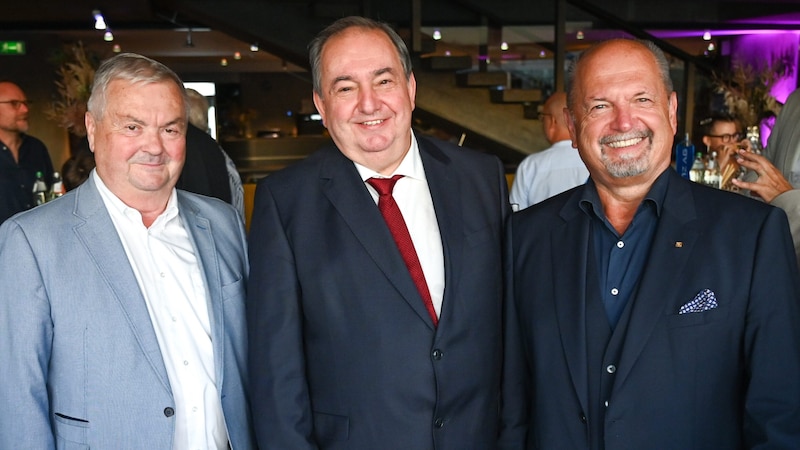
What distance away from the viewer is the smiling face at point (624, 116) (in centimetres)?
183

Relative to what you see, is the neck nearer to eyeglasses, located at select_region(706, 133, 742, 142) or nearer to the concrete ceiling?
the concrete ceiling

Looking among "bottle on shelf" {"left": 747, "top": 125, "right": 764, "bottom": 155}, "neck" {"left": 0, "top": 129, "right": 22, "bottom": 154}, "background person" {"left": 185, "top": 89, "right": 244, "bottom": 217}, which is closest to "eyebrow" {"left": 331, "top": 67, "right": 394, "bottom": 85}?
"background person" {"left": 185, "top": 89, "right": 244, "bottom": 217}

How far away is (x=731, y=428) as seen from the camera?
1719 mm

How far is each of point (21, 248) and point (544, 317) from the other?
50.8 inches

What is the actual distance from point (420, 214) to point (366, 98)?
33cm

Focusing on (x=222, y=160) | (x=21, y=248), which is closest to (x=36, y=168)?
(x=222, y=160)

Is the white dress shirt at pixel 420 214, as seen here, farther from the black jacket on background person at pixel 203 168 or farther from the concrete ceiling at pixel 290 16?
the concrete ceiling at pixel 290 16

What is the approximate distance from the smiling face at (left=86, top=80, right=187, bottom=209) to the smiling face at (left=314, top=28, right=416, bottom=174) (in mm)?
434

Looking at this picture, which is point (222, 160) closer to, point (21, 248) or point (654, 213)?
point (21, 248)

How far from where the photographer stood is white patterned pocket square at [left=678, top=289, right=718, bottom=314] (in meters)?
1.68

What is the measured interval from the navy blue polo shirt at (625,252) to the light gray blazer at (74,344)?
1.11 metres

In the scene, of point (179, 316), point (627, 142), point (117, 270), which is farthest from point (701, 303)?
point (117, 270)

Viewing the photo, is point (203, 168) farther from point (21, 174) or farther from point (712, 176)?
point (712, 176)

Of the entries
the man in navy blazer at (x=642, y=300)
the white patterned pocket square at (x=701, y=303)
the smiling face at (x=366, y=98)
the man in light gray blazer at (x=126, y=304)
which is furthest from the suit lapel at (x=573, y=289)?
the man in light gray blazer at (x=126, y=304)
